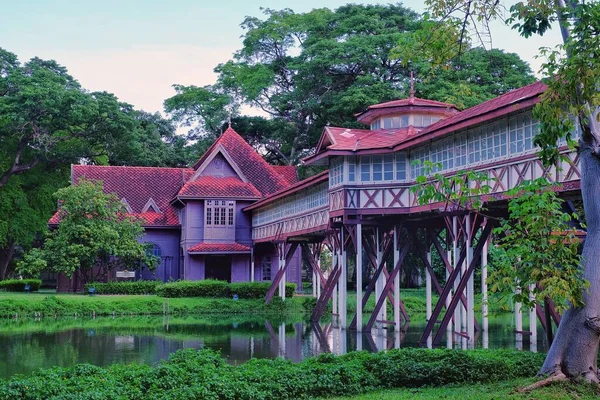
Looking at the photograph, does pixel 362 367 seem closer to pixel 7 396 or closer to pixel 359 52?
pixel 7 396

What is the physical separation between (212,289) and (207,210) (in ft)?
20.2

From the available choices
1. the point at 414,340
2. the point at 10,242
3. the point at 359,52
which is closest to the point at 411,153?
the point at 414,340

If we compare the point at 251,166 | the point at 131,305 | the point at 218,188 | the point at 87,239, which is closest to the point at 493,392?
the point at 131,305

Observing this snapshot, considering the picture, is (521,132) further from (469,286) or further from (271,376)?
(271,376)

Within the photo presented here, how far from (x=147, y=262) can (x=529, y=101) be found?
28013mm

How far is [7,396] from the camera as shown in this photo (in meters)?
10.8

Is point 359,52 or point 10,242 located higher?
point 359,52

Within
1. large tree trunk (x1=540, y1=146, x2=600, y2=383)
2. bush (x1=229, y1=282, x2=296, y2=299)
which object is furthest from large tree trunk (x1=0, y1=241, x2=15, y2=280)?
large tree trunk (x1=540, y1=146, x2=600, y2=383)

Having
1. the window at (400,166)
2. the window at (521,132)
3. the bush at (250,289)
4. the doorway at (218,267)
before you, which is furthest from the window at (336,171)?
the doorway at (218,267)

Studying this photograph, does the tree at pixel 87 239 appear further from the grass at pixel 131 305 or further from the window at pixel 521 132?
the window at pixel 521 132

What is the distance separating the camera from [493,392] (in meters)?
12.1

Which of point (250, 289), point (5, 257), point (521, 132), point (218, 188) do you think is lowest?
point (250, 289)

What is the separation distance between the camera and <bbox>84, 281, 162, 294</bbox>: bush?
131ft

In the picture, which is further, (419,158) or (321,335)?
(321,335)
